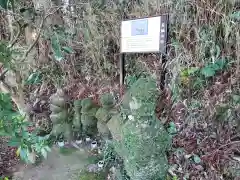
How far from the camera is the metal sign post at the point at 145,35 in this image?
267cm

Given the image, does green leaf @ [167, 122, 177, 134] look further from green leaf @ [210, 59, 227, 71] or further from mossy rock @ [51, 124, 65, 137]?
mossy rock @ [51, 124, 65, 137]

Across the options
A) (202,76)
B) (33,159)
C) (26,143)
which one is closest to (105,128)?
(33,159)

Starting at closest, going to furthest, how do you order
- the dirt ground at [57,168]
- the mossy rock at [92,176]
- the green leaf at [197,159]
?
the green leaf at [197,159] → the mossy rock at [92,176] → the dirt ground at [57,168]

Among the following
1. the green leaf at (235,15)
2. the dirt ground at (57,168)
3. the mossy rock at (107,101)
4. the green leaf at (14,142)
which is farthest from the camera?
the mossy rock at (107,101)

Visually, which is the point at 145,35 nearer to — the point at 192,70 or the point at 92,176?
the point at 192,70

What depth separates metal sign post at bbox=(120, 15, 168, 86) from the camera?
2.67 meters

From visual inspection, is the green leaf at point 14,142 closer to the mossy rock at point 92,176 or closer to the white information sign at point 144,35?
the mossy rock at point 92,176

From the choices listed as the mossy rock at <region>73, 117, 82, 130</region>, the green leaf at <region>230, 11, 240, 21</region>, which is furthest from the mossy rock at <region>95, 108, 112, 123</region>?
the green leaf at <region>230, 11, 240, 21</region>

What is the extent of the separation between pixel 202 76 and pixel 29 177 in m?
1.98

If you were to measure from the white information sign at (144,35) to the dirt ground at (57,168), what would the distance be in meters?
1.34

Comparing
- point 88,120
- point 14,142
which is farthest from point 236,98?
point 14,142

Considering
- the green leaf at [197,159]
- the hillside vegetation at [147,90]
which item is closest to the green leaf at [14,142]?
the hillside vegetation at [147,90]

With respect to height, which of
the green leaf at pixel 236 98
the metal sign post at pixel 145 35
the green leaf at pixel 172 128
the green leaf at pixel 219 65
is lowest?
the green leaf at pixel 172 128

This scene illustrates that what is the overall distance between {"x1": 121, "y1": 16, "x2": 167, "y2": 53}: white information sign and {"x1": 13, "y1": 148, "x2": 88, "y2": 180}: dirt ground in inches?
52.9
